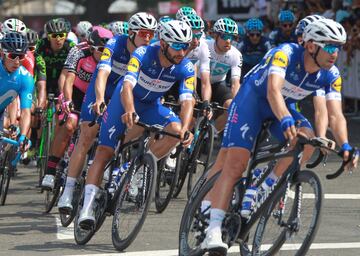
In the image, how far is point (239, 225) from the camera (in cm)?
830

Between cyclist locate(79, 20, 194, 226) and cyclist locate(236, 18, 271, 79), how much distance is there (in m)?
8.89

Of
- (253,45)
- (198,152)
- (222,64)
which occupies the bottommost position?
(198,152)

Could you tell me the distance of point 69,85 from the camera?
12.2 meters

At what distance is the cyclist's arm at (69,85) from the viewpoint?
12062 millimetres

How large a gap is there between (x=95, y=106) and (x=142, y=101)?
0.43 m

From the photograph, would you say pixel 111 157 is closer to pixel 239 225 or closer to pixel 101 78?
pixel 101 78

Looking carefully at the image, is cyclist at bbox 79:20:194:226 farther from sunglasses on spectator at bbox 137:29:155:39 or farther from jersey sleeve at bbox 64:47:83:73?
jersey sleeve at bbox 64:47:83:73

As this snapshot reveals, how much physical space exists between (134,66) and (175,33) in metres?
0.52

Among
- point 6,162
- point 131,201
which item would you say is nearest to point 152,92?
point 131,201

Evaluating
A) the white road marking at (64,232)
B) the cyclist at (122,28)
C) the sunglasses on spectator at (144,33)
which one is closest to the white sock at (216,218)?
the white road marking at (64,232)

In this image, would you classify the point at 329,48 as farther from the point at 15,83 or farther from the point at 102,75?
the point at 15,83

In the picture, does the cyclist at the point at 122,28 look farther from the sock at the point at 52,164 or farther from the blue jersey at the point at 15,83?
the sock at the point at 52,164

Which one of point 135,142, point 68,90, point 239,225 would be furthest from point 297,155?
point 68,90

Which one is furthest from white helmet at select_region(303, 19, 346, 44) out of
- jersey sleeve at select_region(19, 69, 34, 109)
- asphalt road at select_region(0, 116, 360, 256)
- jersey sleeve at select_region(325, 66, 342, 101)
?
jersey sleeve at select_region(19, 69, 34, 109)
